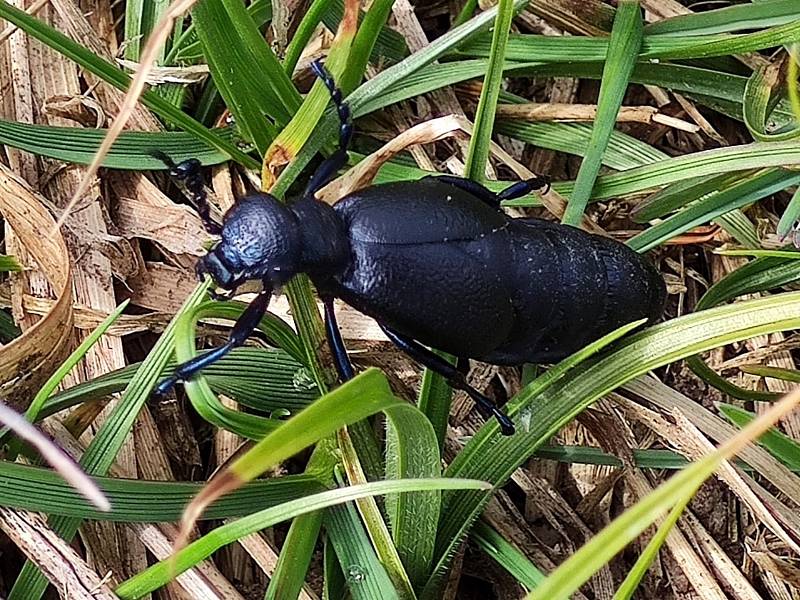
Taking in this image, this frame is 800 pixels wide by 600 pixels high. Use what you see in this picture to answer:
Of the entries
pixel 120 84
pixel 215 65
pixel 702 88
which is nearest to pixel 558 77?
pixel 702 88

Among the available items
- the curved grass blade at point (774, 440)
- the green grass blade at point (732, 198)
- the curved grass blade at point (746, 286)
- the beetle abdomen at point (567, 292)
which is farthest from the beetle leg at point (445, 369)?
the green grass blade at point (732, 198)

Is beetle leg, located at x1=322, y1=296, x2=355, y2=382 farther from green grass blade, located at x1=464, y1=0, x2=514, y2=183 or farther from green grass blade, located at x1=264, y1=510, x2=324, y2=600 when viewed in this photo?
green grass blade, located at x1=464, y1=0, x2=514, y2=183

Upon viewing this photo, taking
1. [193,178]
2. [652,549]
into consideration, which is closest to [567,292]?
[652,549]

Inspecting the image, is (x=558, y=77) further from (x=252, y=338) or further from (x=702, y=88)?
(x=252, y=338)

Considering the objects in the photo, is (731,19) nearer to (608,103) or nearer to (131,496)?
(608,103)

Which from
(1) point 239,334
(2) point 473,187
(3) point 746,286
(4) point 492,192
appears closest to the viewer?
(1) point 239,334

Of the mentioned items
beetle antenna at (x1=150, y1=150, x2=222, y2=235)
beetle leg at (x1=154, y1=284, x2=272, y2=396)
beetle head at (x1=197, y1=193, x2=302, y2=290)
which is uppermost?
beetle antenna at (x1=150, y1=150, x2=222, y2=235)

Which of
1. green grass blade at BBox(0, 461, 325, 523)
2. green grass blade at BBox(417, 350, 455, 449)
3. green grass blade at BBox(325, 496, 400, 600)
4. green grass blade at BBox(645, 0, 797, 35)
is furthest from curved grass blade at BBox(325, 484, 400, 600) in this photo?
green grass blade at BBox(645, 0, 797, 35)
